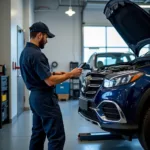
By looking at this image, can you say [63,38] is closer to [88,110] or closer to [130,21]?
[130,21]

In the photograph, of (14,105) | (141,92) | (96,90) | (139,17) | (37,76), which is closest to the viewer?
(37,76)

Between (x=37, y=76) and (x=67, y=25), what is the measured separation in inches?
346

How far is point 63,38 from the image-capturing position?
10.8 meters

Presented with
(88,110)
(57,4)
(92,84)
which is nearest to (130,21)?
(92,84)

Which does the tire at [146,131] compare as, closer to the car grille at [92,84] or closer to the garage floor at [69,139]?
the car grille at [92,84]

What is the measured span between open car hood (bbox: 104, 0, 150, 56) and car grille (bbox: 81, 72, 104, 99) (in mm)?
1015

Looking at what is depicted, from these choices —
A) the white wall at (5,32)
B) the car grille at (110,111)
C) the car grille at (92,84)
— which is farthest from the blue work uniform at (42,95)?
the white wall at (5,32)

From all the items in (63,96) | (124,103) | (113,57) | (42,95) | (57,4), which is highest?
(57,4)

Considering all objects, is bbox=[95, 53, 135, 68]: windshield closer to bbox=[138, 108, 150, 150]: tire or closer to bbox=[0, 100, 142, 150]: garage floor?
bbox=[0, 100, 142, 150]: garage floor

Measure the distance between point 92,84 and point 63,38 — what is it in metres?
7.90

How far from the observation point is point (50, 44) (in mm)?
10766

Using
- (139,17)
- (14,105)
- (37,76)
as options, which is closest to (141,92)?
(37,76)

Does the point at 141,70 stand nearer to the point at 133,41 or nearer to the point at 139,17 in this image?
the point at 139,17

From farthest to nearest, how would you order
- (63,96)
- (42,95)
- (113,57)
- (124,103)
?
(63,96), (113,57), (124,103), (42,95)
